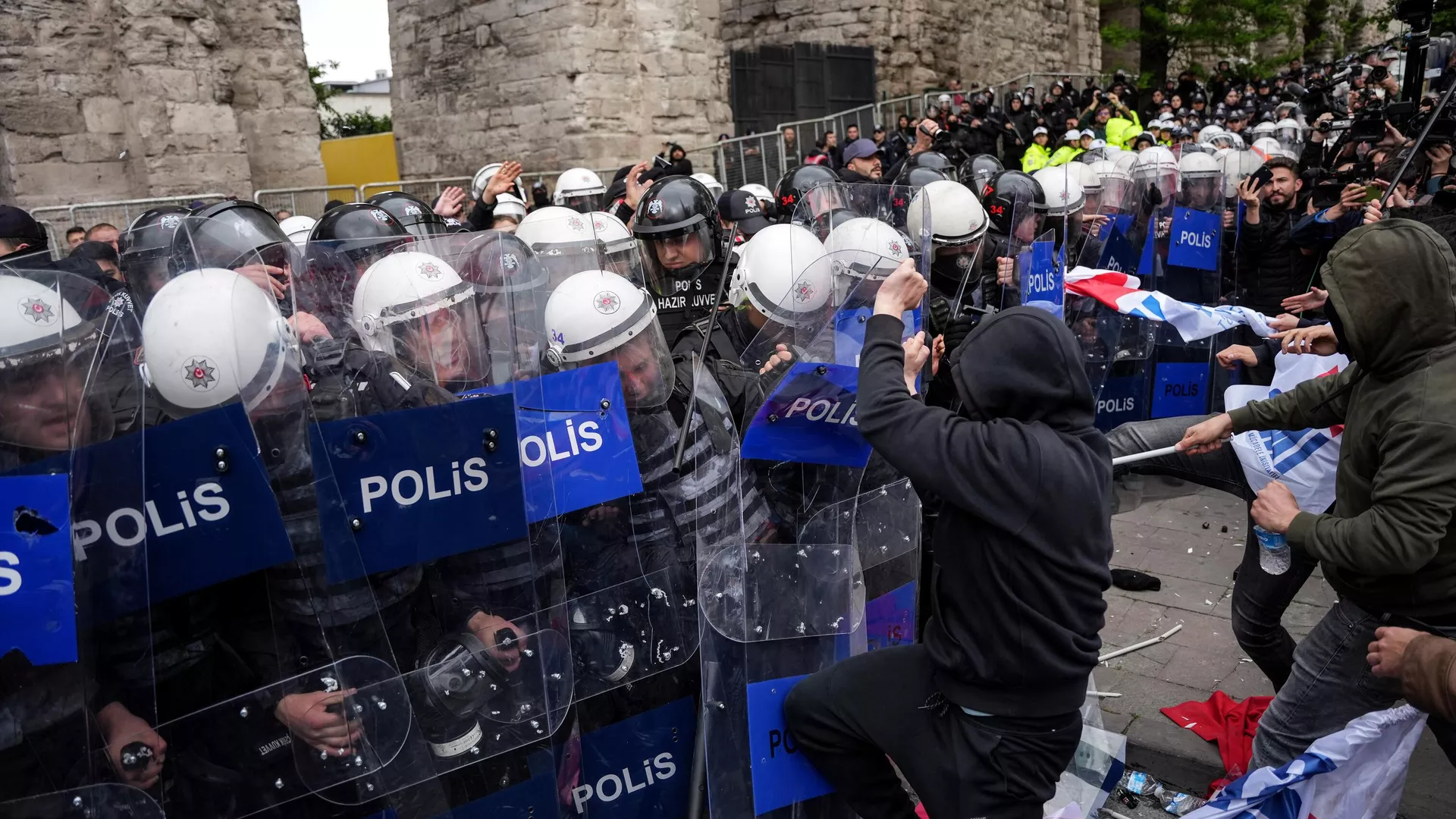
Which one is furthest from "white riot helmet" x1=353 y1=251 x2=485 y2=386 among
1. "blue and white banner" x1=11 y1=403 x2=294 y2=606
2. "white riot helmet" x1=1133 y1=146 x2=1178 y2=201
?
"white riot helmet" x1=1133 y1=146 x2=1178 y2=201

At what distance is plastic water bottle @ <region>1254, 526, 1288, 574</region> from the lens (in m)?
3.12

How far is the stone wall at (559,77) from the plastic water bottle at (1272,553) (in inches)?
427

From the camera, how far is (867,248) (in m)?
3.03

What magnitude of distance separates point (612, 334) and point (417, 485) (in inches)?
30.9

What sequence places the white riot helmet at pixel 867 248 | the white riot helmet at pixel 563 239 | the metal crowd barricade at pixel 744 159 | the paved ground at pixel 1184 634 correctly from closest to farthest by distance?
the white riot helmet at pixel 867 248
the paved ground at pixel 1184 634
the white riot helmet at pixel 563 239
the metal crowd barricade at pixel 744 159

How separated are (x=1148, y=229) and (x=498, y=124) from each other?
10.0m

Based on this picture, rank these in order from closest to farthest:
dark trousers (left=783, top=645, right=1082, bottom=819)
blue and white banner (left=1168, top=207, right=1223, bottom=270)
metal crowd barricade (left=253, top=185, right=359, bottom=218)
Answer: dark trousers (left=783, top=645, right=1082, bottom=819)
blue and white banner (left=1168, top=207, right=1223, bottom=270)
metal crowd barricade (left=253, top=185, right=359, bottom=218)

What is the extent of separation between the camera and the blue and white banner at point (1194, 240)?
236 inches

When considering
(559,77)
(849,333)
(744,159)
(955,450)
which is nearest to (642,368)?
(849,333)

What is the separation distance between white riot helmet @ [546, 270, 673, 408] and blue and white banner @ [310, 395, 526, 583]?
490 mm

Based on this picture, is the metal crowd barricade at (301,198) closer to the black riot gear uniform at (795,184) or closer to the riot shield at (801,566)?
the black riot gear uniform at (795,184)

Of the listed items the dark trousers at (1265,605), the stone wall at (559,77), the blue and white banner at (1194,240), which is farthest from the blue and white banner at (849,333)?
the stone wall at (559,77)

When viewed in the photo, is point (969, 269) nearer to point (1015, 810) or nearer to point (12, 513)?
point (1015, 810)

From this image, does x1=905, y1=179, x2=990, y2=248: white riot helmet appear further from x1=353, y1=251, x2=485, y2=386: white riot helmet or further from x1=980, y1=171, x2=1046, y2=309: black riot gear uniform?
x1=353, y1=251, x2=485, y2=386: white riot helmet
